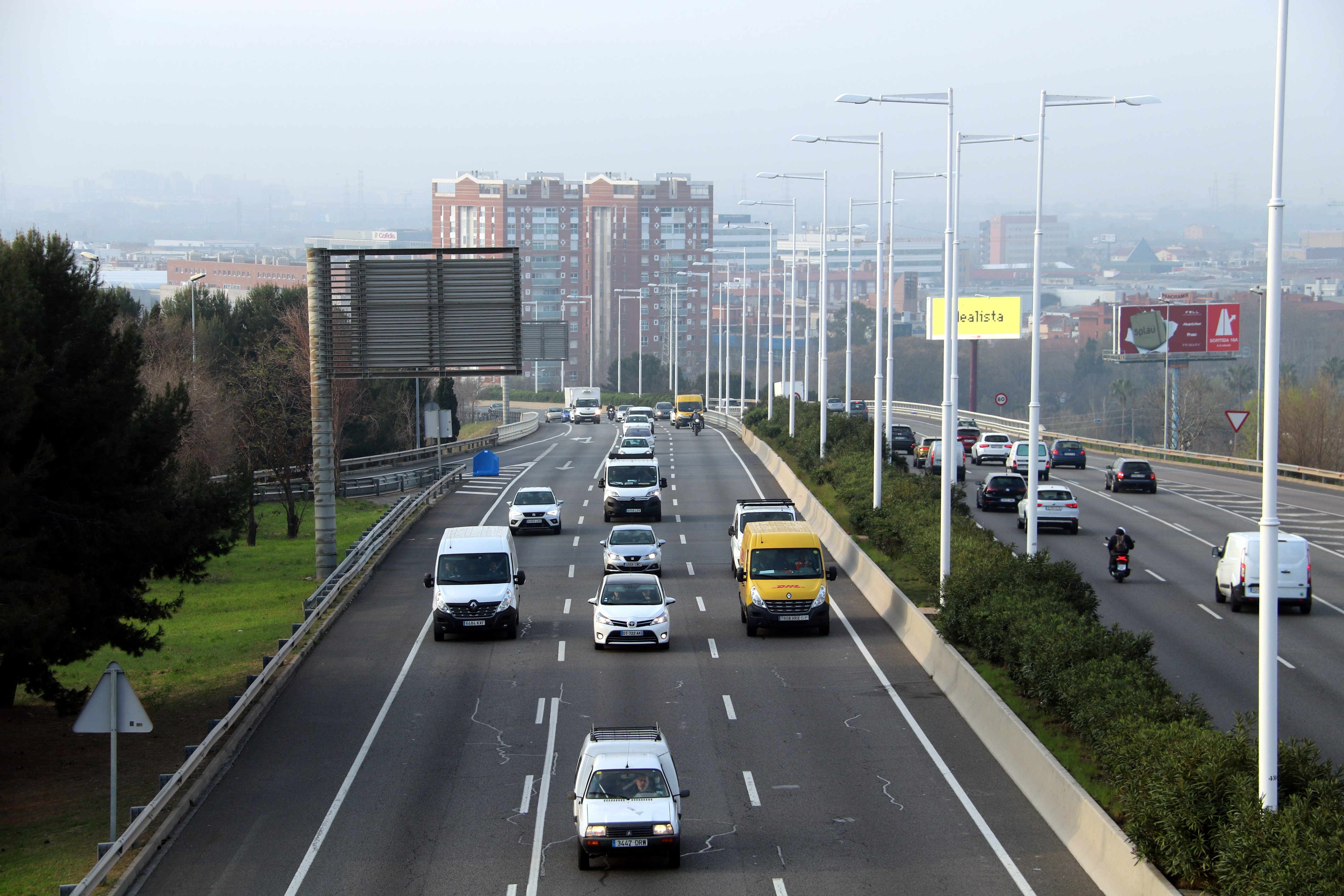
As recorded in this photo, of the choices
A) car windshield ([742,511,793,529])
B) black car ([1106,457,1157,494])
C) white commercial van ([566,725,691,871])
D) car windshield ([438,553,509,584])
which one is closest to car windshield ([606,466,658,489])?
car windshield ([742,511,793,529])

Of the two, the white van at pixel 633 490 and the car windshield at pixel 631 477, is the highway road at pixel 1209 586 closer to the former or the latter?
the white van at pixel 633 490

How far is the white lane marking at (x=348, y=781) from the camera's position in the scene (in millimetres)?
15039

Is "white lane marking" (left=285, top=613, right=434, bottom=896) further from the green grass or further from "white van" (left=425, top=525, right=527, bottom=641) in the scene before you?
the green grass

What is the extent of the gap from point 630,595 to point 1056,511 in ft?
65.2

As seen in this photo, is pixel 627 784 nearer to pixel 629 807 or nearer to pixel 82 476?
pixel 629 807

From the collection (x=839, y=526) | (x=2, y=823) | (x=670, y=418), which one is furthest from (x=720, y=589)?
(x=670, y=418)

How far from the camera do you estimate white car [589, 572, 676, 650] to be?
1036 inches

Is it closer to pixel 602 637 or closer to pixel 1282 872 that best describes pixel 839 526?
pixel 602 637

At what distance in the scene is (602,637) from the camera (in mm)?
26359

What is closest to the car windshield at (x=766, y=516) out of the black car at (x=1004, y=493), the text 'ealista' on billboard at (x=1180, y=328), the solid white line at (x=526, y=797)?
the black car at (x=1004, y=493)

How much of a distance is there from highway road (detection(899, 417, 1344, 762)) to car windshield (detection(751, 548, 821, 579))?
650 centimetres

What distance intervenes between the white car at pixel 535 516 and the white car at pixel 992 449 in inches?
1134

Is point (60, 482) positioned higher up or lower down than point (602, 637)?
higher up

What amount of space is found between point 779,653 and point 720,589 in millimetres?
7200
